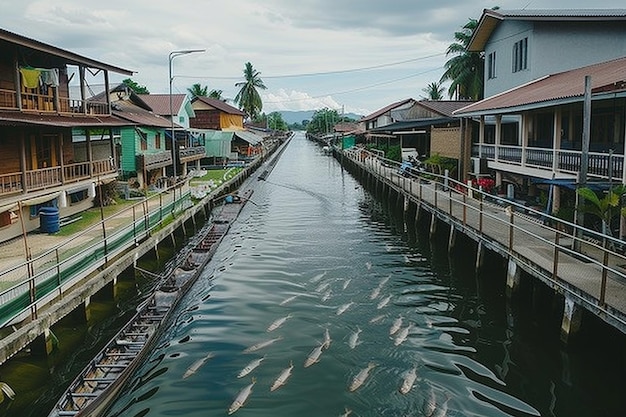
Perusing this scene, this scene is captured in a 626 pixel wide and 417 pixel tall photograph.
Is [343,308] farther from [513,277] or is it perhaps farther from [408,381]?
[513,277]

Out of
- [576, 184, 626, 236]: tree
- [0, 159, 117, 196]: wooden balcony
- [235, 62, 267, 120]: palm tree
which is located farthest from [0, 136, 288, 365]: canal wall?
[235, 62, 267, 120]: palm tree

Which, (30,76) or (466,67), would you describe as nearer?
(30,76)

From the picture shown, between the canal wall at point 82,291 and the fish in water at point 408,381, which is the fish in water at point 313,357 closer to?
the fish in water at point 408,381

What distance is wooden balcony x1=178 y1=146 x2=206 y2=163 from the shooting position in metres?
43.9

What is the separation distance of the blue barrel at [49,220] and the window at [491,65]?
28945 mm

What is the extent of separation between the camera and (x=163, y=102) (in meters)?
52.3

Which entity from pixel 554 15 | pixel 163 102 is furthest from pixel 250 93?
pixel 554 15

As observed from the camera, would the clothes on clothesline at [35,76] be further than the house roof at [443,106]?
No

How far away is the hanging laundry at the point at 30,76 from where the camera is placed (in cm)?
2189

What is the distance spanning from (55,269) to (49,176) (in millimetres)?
9528

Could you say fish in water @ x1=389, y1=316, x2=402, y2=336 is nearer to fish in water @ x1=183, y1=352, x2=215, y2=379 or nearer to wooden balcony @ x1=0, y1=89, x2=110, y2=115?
fish in water @ x1=183, y1=352, x2=215, y2=379

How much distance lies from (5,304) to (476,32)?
3402 cm

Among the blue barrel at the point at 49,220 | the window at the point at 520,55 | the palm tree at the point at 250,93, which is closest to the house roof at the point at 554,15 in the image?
the window at the point at 520,55

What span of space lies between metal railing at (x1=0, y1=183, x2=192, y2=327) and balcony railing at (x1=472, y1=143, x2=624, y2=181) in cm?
1582
